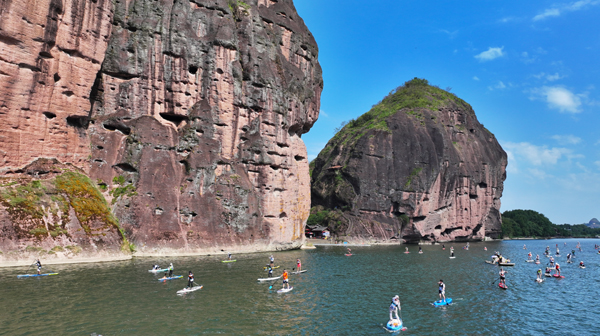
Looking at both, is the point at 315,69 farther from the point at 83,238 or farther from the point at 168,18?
the point at 83,238

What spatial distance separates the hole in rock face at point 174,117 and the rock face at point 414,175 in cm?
4702

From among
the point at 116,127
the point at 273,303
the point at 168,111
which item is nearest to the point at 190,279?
the point at 273,303

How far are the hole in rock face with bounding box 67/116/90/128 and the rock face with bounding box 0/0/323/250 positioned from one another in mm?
264

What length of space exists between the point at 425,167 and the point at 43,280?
8349 centimetres

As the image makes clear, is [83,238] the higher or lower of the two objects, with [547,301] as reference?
higher

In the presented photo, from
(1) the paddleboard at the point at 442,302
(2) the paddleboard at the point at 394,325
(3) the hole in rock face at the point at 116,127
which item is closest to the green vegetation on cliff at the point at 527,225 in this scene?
(1) the paddleboard at the point at 442,302

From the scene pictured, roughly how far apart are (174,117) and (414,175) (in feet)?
202

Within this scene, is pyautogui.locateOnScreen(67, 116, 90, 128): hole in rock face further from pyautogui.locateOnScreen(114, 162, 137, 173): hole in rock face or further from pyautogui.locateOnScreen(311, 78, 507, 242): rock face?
pyautogui.locateOnScreen(311, 78, 507, 242): rock face

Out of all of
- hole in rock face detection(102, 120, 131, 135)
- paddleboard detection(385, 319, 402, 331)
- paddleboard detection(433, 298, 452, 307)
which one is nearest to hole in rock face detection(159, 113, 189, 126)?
hole in rock face detection(102, 120, 131, 135)

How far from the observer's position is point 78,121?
148 feet

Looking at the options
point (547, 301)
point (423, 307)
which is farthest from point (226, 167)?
point (547, 301)

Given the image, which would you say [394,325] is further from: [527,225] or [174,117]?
[527,225]

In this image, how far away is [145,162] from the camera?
4722 centimetres

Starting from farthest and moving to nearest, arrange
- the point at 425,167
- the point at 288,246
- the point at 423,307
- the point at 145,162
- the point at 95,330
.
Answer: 1. the point at 425,167
2. the point at 288,246
3. the point at 145,162
4. the point at 423,307
5. the point at 95,330
